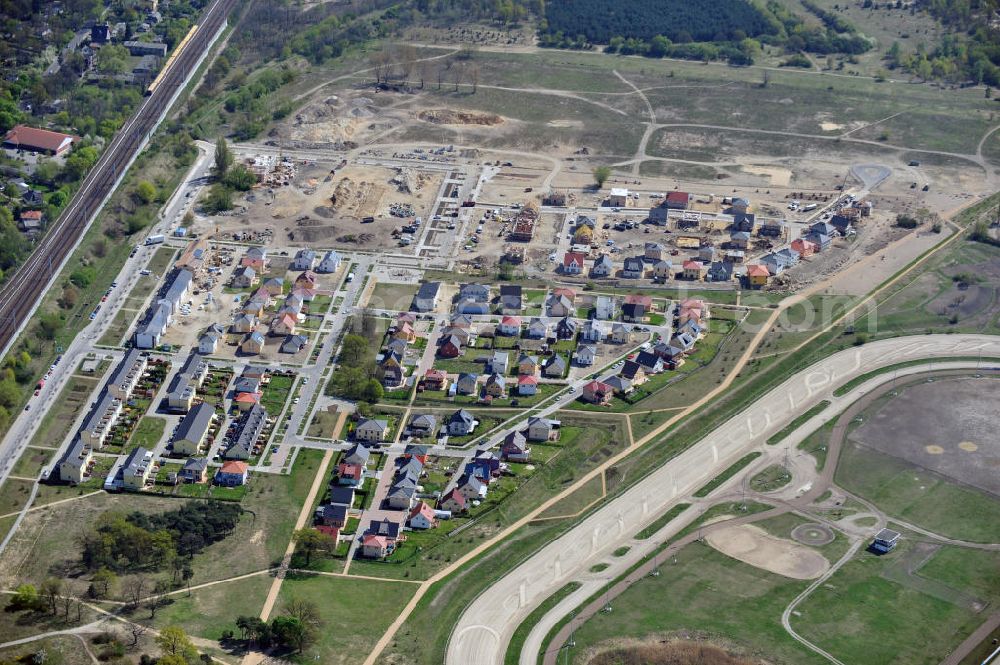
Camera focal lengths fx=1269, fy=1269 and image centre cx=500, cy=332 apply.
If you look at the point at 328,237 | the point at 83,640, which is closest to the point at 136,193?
the point at 328,237

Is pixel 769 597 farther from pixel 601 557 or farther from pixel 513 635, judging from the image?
pixel 513 635

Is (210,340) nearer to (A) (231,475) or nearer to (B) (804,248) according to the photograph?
(A) (231,475)

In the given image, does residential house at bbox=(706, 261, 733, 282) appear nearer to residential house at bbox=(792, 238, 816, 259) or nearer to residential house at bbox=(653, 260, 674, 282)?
residential house at bbox=(653, 260, 674, 282)

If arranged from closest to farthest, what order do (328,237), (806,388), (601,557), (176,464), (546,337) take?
(601,557) → (176,464) → (806,388) → (546,337) → (328,237)

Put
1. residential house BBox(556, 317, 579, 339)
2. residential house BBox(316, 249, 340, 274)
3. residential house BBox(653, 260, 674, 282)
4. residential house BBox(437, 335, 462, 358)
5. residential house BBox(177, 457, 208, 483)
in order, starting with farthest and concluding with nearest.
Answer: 1. residential house BBox(316, 249, 340, 274)
2. residential house BBox(653, 260, 674, 282)
3. residential house BBox(556, 317, 579, 339)
4. residential house BBox(437, 335, 462, 358)
5. residential house BBox(177, 457, 208, 483)

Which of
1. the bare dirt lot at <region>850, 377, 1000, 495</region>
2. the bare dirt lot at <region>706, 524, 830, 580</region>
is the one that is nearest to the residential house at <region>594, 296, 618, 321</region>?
the bare dirt lot at <region>850, 377, 1000, 495</region>

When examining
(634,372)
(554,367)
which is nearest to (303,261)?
(554,367)
